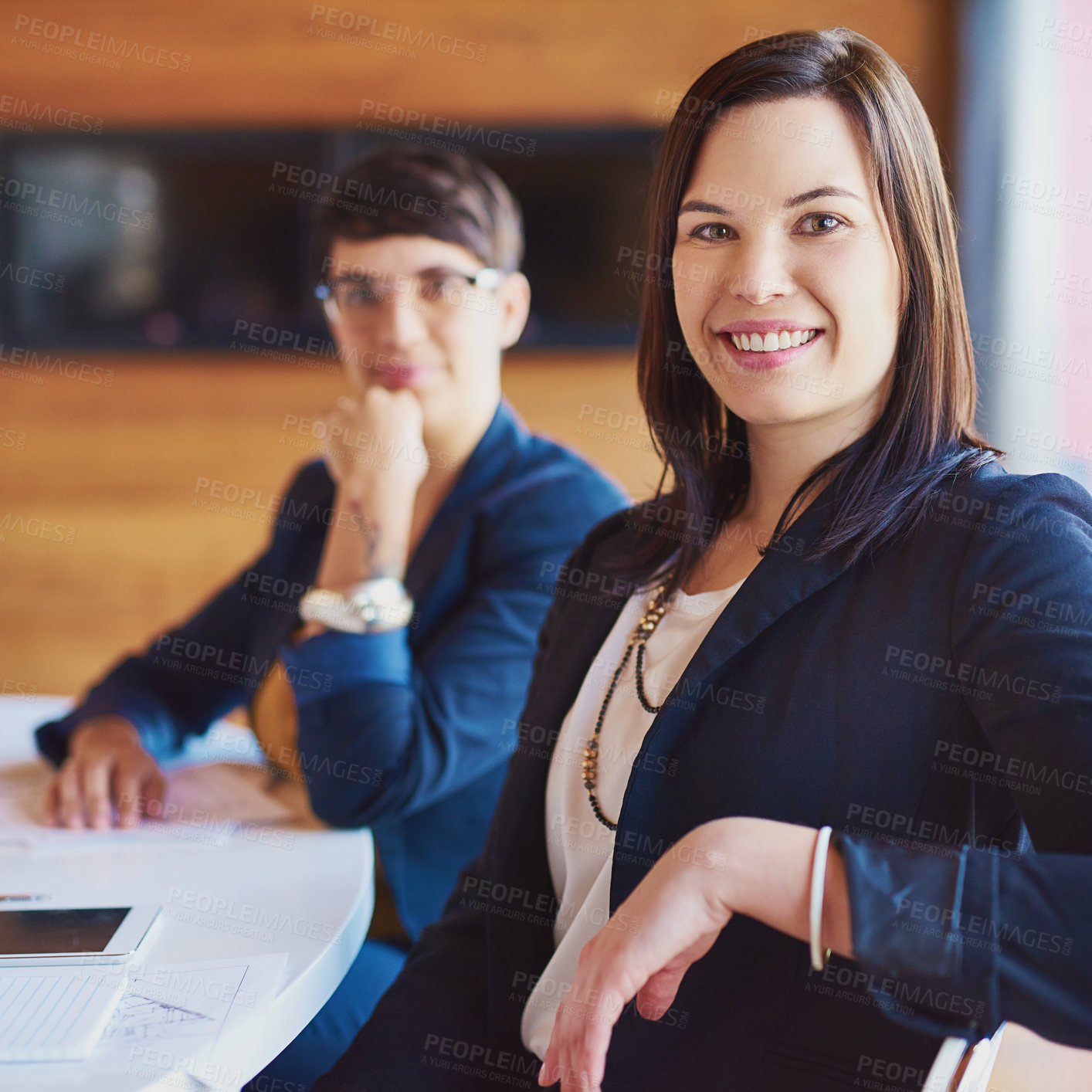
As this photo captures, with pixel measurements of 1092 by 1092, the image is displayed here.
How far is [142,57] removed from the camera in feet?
12.5

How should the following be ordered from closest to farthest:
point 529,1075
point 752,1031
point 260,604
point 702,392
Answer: point 752,1031 < point 529,1075 < point 702,392 < point 260,604

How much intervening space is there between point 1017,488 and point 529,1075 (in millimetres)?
738

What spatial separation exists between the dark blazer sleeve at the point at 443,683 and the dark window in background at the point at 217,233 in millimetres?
2293

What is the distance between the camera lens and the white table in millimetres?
882

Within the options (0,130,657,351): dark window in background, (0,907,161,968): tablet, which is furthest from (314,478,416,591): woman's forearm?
(0,130,657,351): dark window in background

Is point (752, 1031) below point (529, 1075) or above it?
above

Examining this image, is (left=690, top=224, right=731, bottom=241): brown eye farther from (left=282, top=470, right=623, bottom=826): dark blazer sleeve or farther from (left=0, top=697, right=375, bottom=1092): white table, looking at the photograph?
(left=0, top=697, right=375, bottom=1092): white table

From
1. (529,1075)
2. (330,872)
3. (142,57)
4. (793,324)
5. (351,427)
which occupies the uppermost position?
(142,57)

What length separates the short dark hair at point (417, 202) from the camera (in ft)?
5.31

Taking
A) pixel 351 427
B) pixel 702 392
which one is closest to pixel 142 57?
pixel 351 427

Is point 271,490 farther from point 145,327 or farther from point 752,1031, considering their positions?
point 752,1031

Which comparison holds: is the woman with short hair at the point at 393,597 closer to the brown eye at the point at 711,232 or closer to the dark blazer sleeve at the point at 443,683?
the dark blazer sleeve at the point at 443,683

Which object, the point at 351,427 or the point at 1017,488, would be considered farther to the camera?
the point at 351,427

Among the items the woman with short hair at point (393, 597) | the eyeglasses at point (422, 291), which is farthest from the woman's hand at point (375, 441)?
the eyeglasses at point (422, 291)
